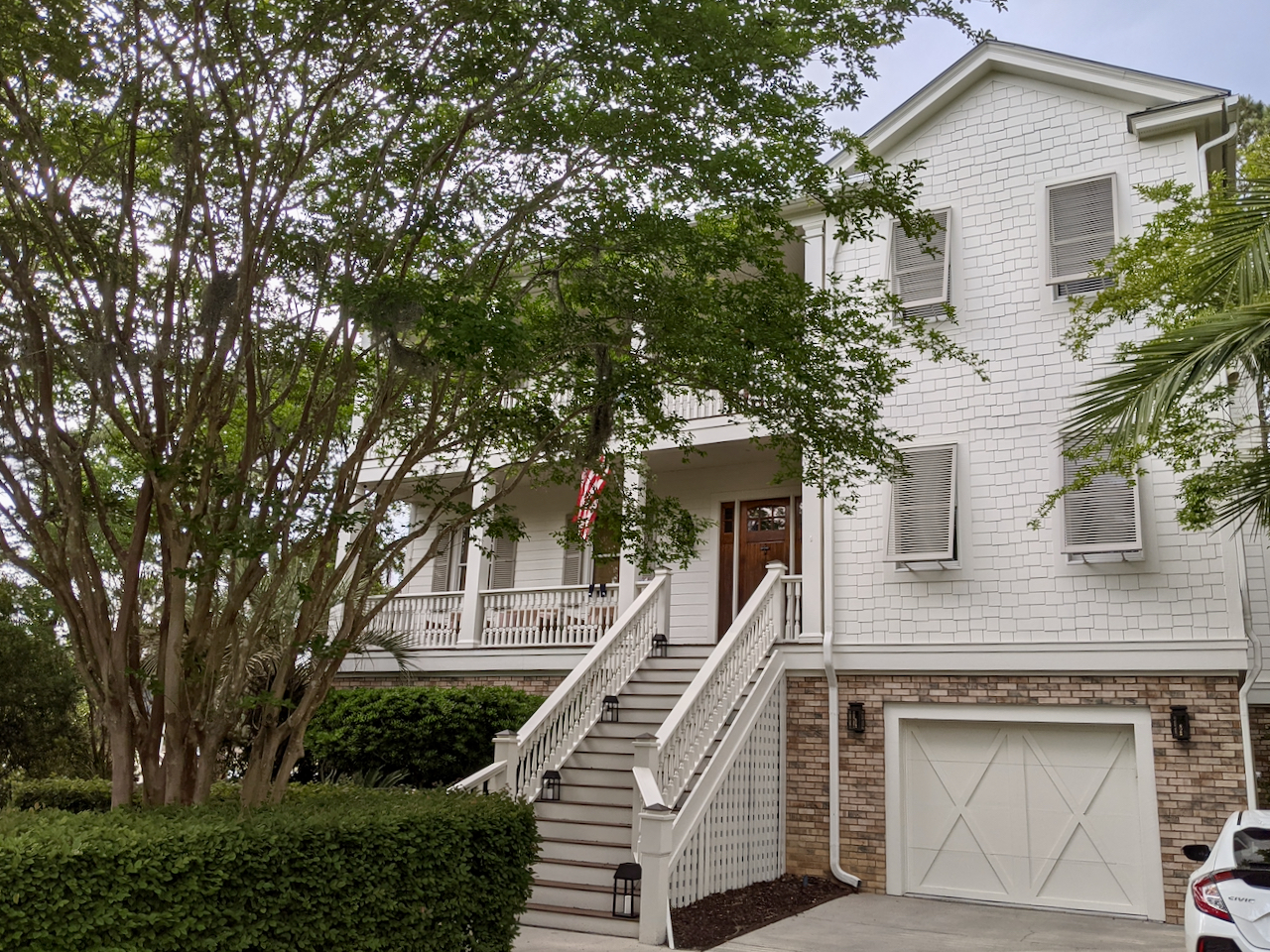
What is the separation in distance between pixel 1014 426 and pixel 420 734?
320 inches

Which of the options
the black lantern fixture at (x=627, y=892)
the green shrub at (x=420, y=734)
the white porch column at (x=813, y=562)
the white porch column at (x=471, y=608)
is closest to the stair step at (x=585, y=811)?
the black lantern fixture at (x=627, y=892)

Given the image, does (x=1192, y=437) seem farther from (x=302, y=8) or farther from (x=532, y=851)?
(x=302, y=8)

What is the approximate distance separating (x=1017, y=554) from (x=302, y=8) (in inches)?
360

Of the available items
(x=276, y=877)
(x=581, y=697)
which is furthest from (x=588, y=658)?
(x=276, y=877)

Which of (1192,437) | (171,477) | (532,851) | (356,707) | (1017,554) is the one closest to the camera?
(171,477)

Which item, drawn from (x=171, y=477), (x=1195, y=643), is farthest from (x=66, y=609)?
(x=1195, y=643)

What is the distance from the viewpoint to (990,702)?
11992mm

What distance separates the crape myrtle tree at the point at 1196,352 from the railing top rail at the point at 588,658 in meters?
5.84

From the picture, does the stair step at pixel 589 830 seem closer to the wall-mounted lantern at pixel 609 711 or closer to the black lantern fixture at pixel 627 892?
the black lantern fixture at pixel 627 892

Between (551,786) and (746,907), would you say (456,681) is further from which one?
(746,907)

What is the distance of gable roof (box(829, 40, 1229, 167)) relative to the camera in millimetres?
12672

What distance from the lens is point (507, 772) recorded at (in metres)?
11.3

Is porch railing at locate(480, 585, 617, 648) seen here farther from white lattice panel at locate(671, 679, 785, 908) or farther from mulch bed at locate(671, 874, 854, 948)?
mulch bed at locate(671, 874, 854, 948)

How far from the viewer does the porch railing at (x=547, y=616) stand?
15086mm
